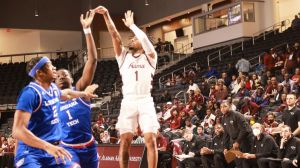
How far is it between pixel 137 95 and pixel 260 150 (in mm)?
5218

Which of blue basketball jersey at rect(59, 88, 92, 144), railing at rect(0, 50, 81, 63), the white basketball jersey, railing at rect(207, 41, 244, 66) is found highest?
railing at rect(0, 50, 81, 63)

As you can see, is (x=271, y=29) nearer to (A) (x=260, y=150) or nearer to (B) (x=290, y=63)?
(B) (x=290, y=63)

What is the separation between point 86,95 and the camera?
17.1 feet

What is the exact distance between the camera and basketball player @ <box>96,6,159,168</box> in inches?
239

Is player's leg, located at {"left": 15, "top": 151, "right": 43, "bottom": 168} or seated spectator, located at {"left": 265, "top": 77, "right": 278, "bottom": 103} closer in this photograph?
player's leg, located at {"left": 15, "top": 151, "right": 43, "bottom": 168}

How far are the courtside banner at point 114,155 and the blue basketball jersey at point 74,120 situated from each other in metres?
5.54

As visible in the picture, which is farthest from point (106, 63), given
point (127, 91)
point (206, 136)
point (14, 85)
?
point (127, 91)

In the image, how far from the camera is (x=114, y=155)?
12.0 metres

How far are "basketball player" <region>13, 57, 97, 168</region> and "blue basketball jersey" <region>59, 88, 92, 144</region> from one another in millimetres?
1012

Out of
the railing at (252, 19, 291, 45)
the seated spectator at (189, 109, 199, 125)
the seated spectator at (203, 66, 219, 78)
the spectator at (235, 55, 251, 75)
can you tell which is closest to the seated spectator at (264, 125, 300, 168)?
the seated spectator at (189, 109, 199, 125)

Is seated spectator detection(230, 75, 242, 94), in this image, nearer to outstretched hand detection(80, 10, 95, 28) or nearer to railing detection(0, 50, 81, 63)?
outstretched hand detection(80, 10, 95, 28)

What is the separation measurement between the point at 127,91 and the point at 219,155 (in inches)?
234

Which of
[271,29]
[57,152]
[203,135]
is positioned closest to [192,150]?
[203,135]

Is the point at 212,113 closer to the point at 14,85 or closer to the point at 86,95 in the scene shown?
the point at 86,95
